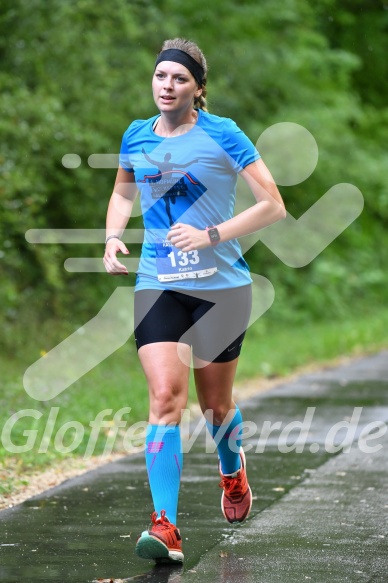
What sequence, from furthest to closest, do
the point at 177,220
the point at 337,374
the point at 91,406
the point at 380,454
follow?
1. the point at 337,374
2. the point at 91,406
3. the point at 380,454
4. the point at 177,220

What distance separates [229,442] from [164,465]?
0.68m

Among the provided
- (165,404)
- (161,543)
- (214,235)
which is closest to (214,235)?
(214,235)

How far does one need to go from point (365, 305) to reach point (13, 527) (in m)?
21.8

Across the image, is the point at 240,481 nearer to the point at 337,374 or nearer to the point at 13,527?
the point at 13,527

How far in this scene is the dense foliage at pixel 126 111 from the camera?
12.4 m

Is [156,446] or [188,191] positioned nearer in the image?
[156,446]

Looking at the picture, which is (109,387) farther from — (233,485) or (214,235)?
(214,235)

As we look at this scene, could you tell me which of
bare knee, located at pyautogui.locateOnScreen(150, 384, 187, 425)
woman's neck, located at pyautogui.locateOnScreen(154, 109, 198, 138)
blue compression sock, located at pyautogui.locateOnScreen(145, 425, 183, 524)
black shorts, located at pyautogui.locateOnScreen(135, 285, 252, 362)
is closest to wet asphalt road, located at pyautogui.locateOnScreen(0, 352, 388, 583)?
blue compression sock, located at pyautogui.locateOnScreen(145, 425, 183, 524)

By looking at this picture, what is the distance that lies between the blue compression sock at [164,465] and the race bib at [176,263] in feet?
2.13

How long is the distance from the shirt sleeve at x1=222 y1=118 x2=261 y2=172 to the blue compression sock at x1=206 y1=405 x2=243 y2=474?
1244 mm

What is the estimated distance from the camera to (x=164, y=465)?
4.91 metres

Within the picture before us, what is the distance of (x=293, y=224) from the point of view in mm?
19828

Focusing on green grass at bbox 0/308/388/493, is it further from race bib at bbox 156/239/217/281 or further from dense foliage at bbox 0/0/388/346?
race bib at bbox 156/239/217/281

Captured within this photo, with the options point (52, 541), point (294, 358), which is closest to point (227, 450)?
point (52, 541)
